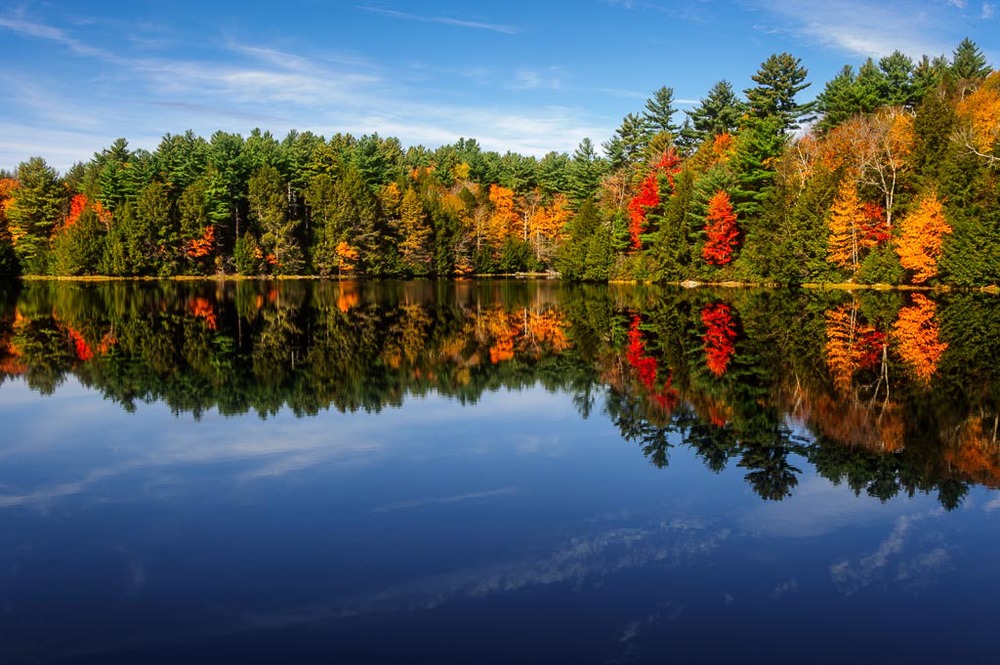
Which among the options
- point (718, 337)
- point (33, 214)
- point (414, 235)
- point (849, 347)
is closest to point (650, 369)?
point (718, 337)

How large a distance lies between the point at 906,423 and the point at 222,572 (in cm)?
1118

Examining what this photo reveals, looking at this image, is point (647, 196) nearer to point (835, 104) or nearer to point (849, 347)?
point (835, 104)

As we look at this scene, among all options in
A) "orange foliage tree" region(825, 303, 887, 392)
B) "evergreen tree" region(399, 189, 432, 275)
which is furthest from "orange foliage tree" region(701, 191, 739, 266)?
"evergreen tree" region(399, 189, 432, 275)

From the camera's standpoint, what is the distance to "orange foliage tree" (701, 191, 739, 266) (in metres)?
60.0

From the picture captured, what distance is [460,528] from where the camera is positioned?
8477mm

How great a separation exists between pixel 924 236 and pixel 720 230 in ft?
50.1

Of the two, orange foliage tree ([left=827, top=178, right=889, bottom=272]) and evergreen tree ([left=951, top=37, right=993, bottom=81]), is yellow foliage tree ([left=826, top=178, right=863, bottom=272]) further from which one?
evergreen tree ([left=951, top=37, right=993, bottom=81])

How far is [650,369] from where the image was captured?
63.0 feet

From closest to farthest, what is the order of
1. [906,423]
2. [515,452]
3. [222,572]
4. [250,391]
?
[222,572] < [515,452] < [906,423] < [250,391]

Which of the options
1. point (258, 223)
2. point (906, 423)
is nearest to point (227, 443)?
A: point (906, 423)

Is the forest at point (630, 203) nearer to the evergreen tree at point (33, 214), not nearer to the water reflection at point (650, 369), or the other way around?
the evergreen tree at point (33, 214)

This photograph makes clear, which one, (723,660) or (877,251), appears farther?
(877,251)

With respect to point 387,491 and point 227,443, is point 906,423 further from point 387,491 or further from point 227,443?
point 227,443

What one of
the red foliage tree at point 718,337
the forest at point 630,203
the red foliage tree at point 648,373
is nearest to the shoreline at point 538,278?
the forest at point 630,203
